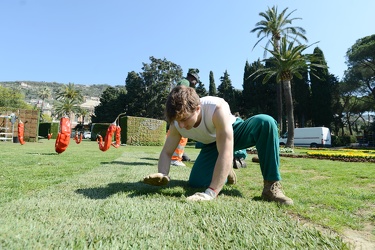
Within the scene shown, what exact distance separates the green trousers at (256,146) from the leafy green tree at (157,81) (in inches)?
1868

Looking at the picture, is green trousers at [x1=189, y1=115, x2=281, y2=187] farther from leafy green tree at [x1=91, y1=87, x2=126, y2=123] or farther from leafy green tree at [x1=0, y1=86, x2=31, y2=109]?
leafy green tree at [x1=0, y1=86, x2=31, y2=109]

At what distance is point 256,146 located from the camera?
2748 mm

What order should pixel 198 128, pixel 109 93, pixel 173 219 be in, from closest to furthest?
pixel 173 219, pixel 198 128, pixel 109 93

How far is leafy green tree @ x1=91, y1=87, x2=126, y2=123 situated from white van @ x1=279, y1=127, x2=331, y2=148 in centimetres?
3260

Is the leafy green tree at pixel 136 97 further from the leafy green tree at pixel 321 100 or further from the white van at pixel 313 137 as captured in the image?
the leafy green tree at pixel 321 100

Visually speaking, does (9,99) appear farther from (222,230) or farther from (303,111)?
(222,230)

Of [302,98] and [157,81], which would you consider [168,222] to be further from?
[157,81]

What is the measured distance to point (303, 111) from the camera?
42.4 metres

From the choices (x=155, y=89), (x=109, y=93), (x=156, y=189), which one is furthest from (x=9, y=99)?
(x=156, y=189)

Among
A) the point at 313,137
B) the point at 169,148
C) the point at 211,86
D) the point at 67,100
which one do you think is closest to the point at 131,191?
the point at 169,148

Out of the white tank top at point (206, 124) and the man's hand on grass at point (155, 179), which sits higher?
the white tank top at point (206, 124)

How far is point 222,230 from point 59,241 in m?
0.83

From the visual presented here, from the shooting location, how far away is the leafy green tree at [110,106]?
180ft

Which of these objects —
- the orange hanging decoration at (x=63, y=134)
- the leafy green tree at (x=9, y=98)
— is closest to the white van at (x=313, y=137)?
the orange hanging decoration at (x=63, y=134)
